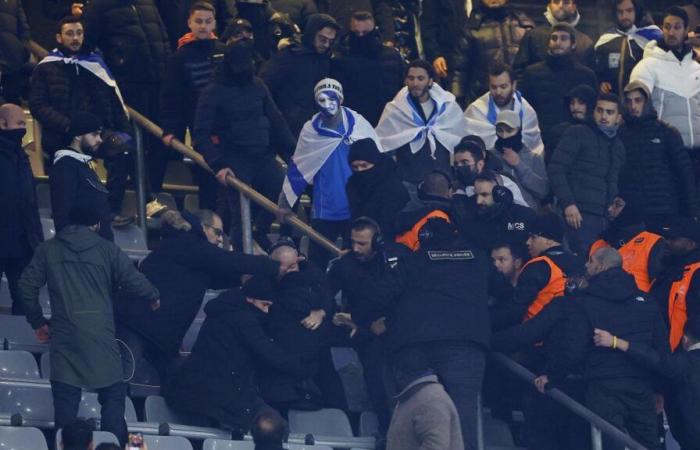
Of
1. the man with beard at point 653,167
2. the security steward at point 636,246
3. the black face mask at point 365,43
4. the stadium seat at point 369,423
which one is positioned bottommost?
the stadium seat at point 369,423

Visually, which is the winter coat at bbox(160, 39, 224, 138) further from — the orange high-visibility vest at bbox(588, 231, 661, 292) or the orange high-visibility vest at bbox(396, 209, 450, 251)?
the orange high-visibility vest at bbox(588, 231, 661, 292)

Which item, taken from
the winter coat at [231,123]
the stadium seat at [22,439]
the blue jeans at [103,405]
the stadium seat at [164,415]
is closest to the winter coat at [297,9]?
the winter coat at [231,123]

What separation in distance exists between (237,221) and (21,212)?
6.27 ft

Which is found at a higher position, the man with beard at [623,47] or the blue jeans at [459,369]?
the man with beard at [623,47]

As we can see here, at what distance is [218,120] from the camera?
1562 cm

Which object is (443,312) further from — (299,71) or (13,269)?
(299,71)

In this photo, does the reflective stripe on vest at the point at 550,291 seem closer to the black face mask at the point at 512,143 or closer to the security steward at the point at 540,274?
the security steward at the point at 540,274

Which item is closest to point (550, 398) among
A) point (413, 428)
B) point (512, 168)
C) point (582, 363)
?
point (582, 363)

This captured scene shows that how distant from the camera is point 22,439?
1285 cm

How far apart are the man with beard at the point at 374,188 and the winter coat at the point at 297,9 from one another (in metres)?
2.79

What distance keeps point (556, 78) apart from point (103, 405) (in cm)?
549

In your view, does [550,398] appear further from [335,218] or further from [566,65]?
[566,65]

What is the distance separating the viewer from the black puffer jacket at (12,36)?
630 inches

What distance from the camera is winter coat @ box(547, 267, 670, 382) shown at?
13891 mm
